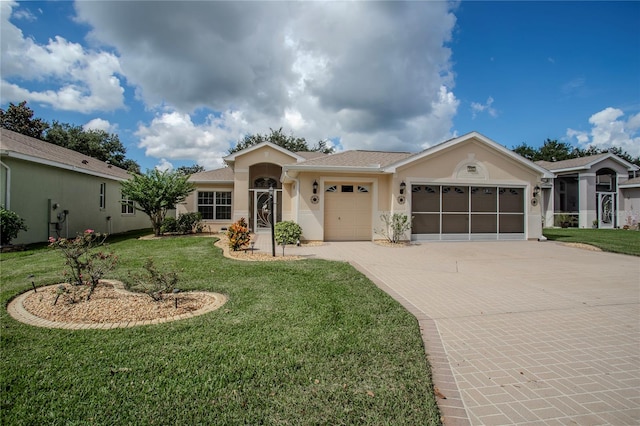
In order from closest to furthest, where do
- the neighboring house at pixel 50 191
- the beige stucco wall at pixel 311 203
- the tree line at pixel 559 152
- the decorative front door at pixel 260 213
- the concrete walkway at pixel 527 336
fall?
the concrete walkway at pixel 527 336
the neighboring house at pixel 50 191
the beige stucco wall at pixel 311 203
the decorative front door at pixel 260 213
the tree line at pixel 559 152

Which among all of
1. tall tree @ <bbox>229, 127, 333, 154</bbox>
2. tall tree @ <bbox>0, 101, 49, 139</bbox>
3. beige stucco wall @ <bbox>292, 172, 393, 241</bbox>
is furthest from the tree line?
tall tree @ <bbox>0, 101, 49, 139</bbox>

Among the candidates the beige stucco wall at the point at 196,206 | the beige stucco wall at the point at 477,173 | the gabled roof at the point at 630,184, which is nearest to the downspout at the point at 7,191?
the beige stucco wall at the point at 196,206

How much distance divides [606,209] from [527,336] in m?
26.1

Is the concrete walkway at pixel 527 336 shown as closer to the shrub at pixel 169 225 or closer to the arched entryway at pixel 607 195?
the shrub at pixel 169 225

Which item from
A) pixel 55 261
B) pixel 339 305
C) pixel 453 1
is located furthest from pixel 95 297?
pixel 453 1

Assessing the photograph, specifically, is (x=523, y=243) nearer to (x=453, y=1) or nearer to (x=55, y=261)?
(x=453, y=1)

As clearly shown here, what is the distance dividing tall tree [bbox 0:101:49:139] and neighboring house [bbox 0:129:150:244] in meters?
22.6

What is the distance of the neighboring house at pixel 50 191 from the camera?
38.4ft

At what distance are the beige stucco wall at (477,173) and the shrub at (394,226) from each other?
19.8 inches

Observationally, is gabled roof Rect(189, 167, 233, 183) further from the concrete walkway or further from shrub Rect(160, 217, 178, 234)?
the concrete walkway

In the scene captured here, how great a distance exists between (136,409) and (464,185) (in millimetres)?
14766

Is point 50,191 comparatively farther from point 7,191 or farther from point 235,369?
point 235,369

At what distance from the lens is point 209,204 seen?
1972cm

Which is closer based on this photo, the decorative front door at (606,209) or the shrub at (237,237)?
the shrub at (237,237)
